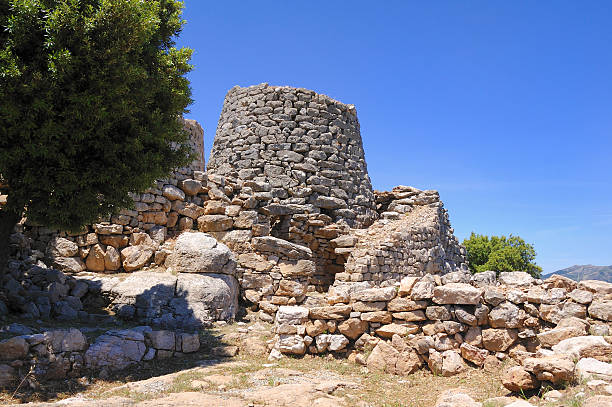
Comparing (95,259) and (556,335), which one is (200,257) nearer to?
(95,259)

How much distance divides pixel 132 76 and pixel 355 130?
394 inches

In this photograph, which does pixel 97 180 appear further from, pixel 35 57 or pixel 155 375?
pixel 155 375

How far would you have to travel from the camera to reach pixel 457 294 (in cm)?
667

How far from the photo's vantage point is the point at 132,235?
10.8m

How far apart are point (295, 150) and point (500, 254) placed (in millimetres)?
17350

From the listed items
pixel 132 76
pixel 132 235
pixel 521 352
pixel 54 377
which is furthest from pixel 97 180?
pixel 521 352

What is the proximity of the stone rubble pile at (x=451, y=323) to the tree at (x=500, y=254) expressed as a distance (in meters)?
19.5

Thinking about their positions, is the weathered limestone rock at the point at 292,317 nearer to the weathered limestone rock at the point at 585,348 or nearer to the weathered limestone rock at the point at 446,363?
the weathered limestone rock at the point at 446,363

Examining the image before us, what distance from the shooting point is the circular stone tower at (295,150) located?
1390 cm

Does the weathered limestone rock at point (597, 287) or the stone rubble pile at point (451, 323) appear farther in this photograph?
the weathered limestone rock at point (597, 287)

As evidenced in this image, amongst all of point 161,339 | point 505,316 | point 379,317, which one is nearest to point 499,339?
point 505,316

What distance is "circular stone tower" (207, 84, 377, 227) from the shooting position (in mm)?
13898

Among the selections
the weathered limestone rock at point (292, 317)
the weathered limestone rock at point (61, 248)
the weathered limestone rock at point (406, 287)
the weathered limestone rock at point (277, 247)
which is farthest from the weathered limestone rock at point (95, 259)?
the weathered limestone rock at point (406, 287)

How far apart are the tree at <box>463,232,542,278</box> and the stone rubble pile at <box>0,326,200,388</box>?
846 inches
